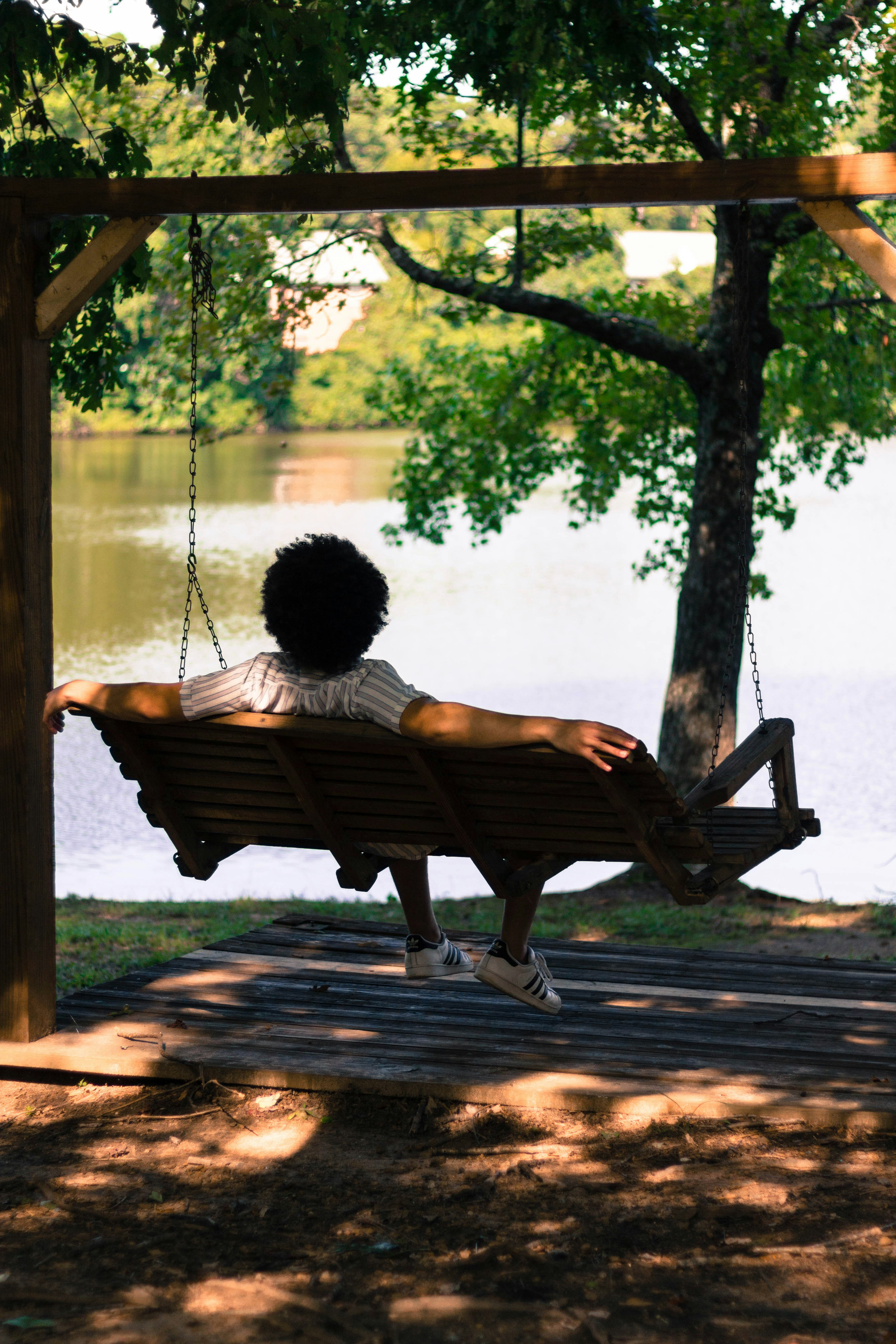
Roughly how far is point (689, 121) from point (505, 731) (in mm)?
6200

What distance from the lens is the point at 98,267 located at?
441 cm

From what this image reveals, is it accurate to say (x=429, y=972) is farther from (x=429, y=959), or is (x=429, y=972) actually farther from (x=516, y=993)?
(x=516, y=993)

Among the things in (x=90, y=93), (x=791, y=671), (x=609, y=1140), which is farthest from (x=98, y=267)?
(x=791, y=671)

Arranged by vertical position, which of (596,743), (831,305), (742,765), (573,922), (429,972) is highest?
(831,305)

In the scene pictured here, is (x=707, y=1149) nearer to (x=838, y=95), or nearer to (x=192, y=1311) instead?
(x=192, y=1311)

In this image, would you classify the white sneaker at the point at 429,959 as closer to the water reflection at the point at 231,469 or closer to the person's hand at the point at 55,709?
the person's hand at the point at 55,709

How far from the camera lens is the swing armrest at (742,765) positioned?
439 cm

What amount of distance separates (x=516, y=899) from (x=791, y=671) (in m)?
16.8

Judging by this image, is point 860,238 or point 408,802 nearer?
point 860,238

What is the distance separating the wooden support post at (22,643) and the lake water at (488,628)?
6341 millimetres

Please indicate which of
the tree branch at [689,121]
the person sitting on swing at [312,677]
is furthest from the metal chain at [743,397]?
the tree branch at [689,121]

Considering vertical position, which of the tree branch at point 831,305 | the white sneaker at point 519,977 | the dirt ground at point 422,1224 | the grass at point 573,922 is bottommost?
the grass at point 573,922

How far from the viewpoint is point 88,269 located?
4418 millimetres

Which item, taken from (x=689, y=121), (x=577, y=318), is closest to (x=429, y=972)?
(x=577, y=318)
